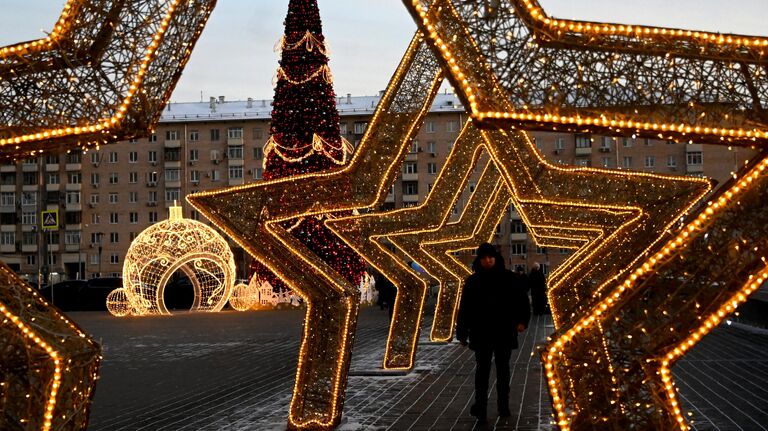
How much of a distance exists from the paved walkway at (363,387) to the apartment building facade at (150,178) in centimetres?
5420

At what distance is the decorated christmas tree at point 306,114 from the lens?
3450cm

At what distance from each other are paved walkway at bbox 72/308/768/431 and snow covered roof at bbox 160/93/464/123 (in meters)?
54.5

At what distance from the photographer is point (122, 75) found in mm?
4969

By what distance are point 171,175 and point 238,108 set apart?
24.0ft

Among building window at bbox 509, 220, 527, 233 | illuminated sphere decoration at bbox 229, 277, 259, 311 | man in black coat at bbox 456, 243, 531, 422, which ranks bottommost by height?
building window at bbox 509, 220, 527, 233

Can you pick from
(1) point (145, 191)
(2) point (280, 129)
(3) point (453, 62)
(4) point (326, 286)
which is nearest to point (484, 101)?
(3) point (453, 62)

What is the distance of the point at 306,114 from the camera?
3497cm

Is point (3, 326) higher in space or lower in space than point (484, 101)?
lower

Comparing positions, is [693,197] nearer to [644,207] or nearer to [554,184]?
[644,207]

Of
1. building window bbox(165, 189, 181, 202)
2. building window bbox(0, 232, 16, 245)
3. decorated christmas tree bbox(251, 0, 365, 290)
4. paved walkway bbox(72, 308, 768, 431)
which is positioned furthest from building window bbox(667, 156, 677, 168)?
building window bbox(0, 232, 16, 245)

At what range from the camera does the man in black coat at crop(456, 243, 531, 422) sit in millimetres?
9742

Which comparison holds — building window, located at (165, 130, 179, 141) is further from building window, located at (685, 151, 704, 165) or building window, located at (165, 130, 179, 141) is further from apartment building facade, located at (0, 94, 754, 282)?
building window, located at (685, 151, 704, 165)

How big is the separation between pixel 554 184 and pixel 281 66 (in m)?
24.9

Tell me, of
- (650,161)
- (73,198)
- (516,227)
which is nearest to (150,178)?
(73,198)
